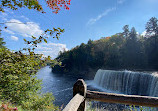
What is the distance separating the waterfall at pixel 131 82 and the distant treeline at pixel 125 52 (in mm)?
9971

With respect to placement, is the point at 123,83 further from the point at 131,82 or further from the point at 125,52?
the point at 125,52

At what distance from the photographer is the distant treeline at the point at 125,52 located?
28562mm

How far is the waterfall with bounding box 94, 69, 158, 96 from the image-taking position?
38.7 feet

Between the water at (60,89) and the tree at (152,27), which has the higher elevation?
the tree at (152,27)

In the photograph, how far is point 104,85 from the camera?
60.3 feet

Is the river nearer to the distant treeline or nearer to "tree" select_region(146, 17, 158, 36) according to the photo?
the distant treeline

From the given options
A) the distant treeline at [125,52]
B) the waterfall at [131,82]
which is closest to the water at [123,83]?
the waterfall at [131,82]

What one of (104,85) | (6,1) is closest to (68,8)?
(6,1)

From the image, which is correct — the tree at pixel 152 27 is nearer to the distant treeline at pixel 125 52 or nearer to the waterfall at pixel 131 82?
the distant treeline at pixel 125 52

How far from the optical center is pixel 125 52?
31859mm

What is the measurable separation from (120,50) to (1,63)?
34746mm

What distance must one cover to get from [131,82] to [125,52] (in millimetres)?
19189

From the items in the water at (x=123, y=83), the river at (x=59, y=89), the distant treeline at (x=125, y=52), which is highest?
the distant treeline at (x=125, y=52)

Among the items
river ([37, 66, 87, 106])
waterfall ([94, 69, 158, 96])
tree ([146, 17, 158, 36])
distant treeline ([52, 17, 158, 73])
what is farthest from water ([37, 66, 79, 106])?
tree ([146, 17, 158, 36])
